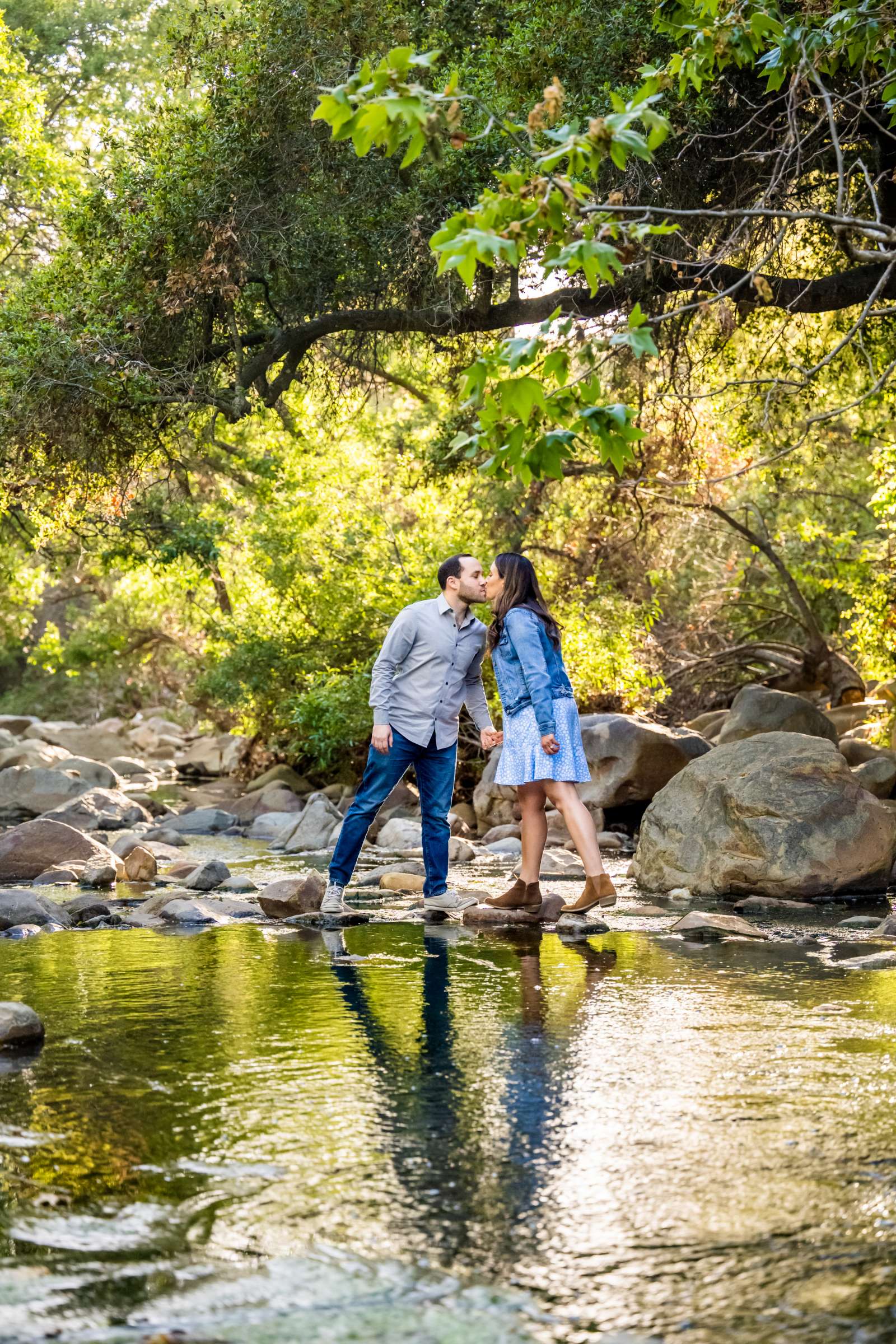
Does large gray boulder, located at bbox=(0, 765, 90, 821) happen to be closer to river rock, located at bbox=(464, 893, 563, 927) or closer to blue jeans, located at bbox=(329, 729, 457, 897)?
blue jeans, located at bbox=(329, 729, 457, 897)

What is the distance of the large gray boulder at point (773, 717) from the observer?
16.8m

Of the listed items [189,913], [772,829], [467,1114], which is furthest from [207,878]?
[467,1114]

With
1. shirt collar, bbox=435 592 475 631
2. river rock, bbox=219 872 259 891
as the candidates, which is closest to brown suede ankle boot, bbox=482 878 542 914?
shirt collar, bbox=435 592 475 631

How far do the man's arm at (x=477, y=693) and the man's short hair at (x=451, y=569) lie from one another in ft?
1.50

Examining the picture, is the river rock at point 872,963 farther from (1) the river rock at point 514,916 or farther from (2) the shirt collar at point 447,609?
(2) the shirt collar at point 447,609

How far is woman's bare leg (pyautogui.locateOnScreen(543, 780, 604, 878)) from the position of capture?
8383 mm

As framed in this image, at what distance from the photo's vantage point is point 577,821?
8.39 metres

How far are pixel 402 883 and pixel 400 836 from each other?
12.9 ft

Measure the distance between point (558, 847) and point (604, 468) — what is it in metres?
6.50

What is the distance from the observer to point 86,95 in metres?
28.8

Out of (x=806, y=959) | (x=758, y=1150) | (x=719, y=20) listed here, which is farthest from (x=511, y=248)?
(x=806, y=959)

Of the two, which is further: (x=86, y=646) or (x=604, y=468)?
(x=86, y=646)

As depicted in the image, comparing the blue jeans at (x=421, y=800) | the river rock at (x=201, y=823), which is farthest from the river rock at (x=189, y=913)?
the river rock at (x=201, y=823)

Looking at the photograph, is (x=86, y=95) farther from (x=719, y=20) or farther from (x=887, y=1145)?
(x=887, y=1145)
